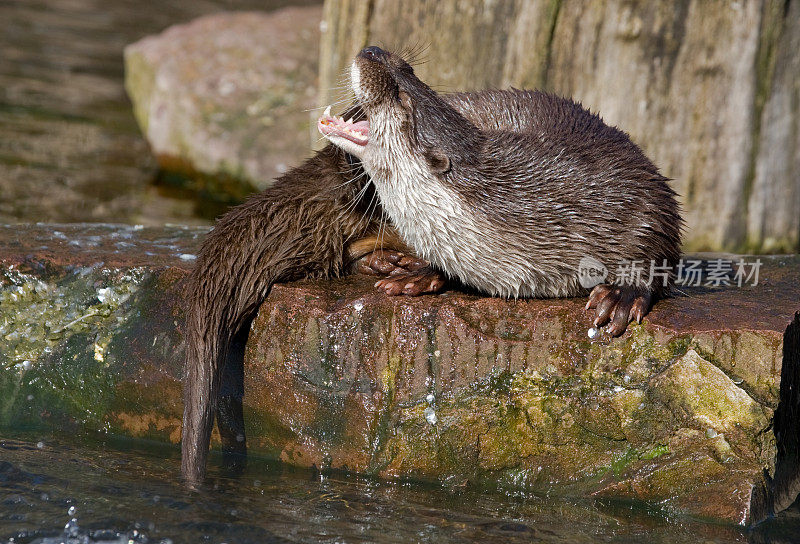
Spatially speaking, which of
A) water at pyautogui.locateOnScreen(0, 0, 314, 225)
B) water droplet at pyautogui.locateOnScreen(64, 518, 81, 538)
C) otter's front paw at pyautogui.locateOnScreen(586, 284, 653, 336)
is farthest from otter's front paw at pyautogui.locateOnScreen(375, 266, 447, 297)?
water at pyautogui.locateOnScreen(0, 0, 314, 225)

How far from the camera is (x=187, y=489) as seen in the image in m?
2.75

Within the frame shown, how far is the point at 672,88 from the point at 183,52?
11.5 ft

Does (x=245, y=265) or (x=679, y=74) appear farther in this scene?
(x=679, y=74)

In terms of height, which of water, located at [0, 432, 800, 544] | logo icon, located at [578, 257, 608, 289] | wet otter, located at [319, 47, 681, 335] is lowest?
water, located at [0, 432, 800, 544]

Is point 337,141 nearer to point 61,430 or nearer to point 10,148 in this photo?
point 61,430

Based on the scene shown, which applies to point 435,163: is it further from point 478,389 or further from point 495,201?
point 478,389

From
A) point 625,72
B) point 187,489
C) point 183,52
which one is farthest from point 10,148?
point 187,489

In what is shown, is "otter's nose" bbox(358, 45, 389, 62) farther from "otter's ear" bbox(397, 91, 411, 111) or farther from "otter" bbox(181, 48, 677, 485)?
"otter's ear" bbox(397, 91, 411, 111)

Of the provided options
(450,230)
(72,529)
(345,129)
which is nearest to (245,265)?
(345,129)

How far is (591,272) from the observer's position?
3.13 m

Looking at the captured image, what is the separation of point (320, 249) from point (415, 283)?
32cm

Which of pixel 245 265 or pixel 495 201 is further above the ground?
pixel 495 201

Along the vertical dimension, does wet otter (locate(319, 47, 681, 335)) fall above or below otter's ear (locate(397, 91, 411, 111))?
below

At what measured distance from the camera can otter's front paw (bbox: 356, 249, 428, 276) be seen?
340 centimetres
